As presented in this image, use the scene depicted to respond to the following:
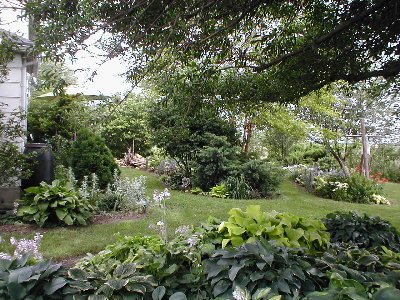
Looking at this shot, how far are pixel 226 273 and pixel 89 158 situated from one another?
5629 millimetres

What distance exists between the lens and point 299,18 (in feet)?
12.4

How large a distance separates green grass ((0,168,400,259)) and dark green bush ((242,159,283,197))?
1.24 feet

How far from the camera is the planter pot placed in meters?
6.14

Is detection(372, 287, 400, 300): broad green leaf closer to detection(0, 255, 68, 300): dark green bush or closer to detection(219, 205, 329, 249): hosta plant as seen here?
detection(219, 205, 329, 249): hosta plant

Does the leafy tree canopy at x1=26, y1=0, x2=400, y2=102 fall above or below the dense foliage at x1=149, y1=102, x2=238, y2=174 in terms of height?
above

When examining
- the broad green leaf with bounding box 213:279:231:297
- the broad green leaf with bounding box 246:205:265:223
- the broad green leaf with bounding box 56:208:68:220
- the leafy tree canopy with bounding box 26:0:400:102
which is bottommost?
the broad green leaf with bounding box 56:208:68:220

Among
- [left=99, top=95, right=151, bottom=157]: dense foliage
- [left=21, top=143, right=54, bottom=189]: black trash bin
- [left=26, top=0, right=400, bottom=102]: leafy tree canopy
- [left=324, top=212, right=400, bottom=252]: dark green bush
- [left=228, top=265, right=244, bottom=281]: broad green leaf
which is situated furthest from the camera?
[left=99, top=95, right=151, bottom=157]: dense foliage

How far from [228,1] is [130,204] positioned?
14.0ft

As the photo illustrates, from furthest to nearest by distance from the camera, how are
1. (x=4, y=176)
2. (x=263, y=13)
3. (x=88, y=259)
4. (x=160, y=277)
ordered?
(x=4, y=176) → (x=263, y=13) → (x=88, y=259) → (x=160, y=277)

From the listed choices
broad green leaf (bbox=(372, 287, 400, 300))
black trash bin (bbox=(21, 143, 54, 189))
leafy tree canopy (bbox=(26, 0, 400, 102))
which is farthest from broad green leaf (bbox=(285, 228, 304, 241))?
black trash bin (bbox=(21, 143, 54, 189))

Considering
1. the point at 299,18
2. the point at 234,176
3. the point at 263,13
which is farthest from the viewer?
the point at 234,176

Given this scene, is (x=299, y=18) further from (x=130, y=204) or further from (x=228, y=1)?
(x=130, y=204)

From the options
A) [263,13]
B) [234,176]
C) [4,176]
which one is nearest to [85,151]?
[4,176]

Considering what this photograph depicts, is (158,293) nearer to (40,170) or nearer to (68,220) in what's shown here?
(68,220)
